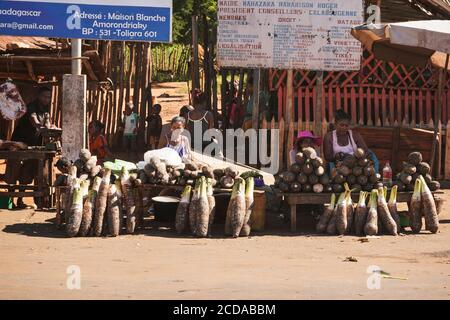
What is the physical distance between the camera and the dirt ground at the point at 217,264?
782 cm

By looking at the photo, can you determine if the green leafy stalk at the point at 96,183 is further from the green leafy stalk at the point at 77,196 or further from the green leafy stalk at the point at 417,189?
the green leafy stalk at the point at 417,189

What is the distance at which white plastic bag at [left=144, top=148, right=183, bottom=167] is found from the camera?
1217 cm

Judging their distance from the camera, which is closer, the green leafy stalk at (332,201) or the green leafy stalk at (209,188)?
the green leafy stalk at (209,188)

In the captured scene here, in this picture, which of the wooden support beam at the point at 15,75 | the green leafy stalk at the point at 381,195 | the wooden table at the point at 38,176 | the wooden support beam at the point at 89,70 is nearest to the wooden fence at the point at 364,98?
the wooden support beam at the point at 89,70

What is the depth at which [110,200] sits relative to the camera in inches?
437

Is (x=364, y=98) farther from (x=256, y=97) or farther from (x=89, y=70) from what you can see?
(x=89, y=70)

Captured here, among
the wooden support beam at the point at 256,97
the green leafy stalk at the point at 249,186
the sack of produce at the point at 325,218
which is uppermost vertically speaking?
the wooden support beam at the point at 256,97

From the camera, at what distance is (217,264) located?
9266 millimetres

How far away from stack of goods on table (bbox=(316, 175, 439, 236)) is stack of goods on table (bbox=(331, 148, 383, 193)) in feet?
0.50

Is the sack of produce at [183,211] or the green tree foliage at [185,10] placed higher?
the green tree foliage at [185,10]

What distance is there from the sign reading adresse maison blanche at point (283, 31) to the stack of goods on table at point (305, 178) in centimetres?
478

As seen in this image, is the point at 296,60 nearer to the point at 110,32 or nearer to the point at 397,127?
the point at 397,127

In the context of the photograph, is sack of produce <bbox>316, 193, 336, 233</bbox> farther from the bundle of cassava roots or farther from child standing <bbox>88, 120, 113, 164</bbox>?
child standing <bbox>88, 120, 113, 164</bbox>

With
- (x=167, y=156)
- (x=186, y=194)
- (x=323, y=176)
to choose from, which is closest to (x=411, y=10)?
(x=323, y=176)
